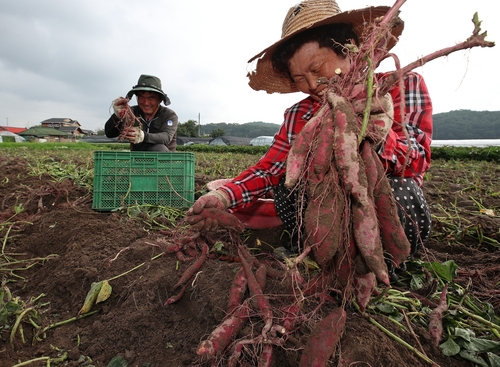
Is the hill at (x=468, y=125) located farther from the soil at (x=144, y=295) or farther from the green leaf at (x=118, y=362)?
the green leaf at (x=118, y=362)

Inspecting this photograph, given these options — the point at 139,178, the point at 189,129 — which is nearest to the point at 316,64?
the point at 139,178

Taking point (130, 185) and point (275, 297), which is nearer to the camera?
point (275, 297)

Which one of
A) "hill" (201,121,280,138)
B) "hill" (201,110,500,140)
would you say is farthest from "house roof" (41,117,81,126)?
"hill" (201,110,500,140)

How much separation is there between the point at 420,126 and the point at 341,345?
1.04 m

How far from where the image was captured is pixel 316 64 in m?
1.70

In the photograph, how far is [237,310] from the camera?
1233 mm

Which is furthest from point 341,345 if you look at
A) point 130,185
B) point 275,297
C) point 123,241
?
point 130,185

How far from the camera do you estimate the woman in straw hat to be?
4.65 feet

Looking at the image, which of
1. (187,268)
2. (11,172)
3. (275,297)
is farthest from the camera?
(11,172)

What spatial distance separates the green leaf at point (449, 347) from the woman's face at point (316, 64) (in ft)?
3.84

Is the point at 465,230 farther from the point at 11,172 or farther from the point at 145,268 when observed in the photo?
the point at 11,172

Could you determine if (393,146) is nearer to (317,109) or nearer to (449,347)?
(317,109)

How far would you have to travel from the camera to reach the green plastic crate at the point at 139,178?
2.83 meters

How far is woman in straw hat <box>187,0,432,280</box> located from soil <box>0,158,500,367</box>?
272 millimetres
